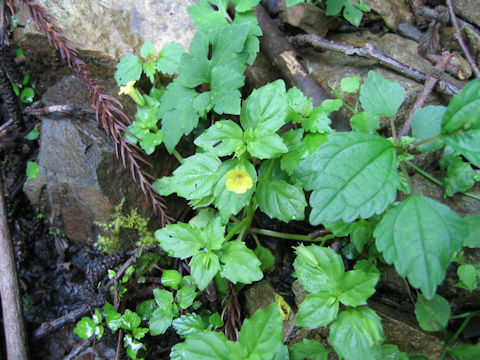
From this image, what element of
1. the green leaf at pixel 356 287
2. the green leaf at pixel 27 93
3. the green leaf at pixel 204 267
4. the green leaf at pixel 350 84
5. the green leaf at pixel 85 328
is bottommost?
the green leaf at pixel 85 328

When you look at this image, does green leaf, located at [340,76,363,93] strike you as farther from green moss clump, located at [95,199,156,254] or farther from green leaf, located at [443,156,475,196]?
green moss clump, located at [95,199,156,254]

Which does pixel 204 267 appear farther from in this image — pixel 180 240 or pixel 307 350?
pixel 307 350

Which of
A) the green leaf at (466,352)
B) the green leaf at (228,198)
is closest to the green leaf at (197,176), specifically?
the green leaf at (228,198)

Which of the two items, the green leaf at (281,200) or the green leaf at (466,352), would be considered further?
the green leaf at (281,200)

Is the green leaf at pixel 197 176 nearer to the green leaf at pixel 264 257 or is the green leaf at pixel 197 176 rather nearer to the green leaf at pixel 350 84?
the green leaf at pixel 264 257

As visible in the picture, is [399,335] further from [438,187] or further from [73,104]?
[73,104]

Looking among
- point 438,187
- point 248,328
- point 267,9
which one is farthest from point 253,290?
point 267,9
